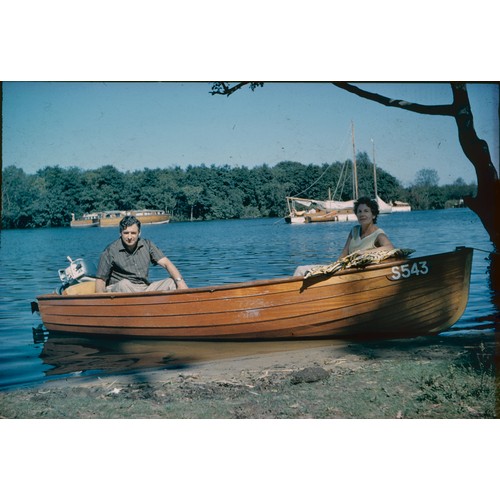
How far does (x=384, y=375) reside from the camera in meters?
6.14

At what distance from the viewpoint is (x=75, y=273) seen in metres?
7.43

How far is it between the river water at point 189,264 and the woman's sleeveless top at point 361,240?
199mm

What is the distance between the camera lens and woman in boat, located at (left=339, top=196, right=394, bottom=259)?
6621mm

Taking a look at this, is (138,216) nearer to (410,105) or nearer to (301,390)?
(301,390)

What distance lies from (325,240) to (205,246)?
4.33 ft

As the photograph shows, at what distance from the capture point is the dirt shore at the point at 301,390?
5.88 meters

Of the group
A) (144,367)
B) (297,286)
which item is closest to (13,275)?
(144,367)

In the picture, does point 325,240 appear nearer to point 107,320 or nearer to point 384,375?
point 384,375

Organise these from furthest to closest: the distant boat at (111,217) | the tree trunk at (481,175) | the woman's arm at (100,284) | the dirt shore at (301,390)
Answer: the woman's arm at (100,284) < the distant boat at (111,217) < the tree trunk at (481,175) < the dirt shore at (301,390)

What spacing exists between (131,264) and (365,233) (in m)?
2.48

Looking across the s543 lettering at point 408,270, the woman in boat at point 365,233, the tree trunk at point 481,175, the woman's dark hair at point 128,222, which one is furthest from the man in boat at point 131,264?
the tree trunk at point 481,175

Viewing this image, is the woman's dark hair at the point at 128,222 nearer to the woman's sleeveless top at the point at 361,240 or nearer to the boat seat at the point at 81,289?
the boat seat at the point at 81,289

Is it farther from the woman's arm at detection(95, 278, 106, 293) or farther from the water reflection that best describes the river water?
the woman's arm at detection(95, 278, 106, 293)

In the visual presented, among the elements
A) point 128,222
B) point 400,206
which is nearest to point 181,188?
point 128,222
